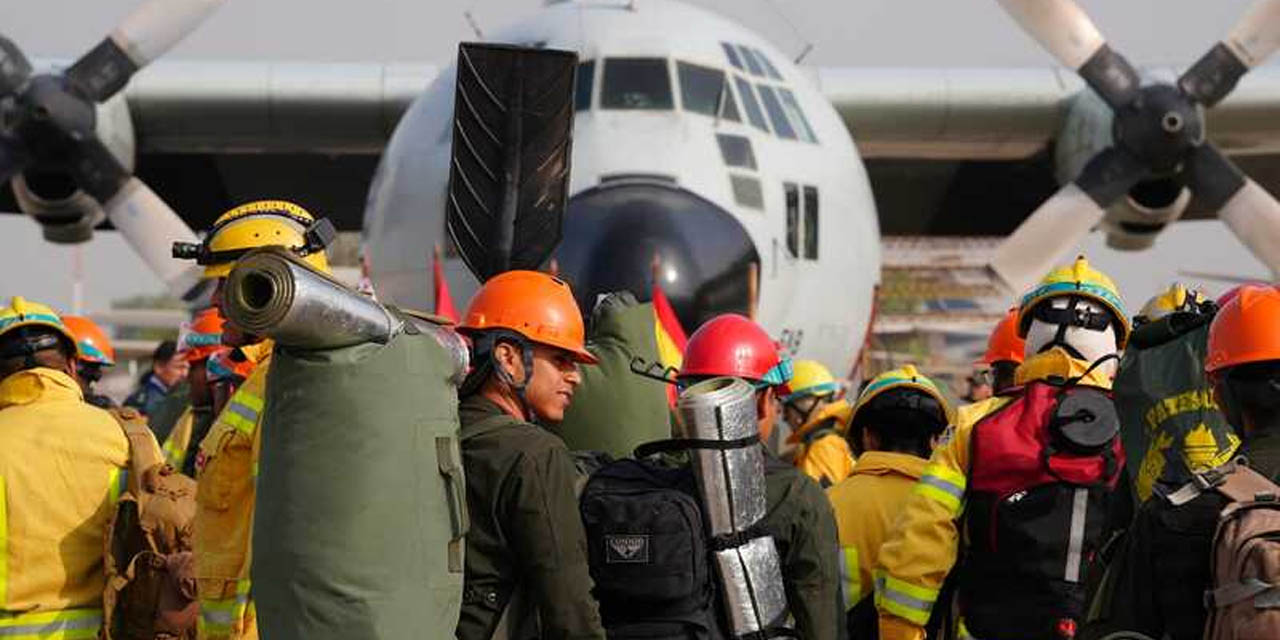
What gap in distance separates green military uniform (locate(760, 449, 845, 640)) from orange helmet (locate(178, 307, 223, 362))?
3.50 metres

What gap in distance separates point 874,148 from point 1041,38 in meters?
2.65

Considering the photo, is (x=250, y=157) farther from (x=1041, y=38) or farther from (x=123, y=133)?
(x=1041, y=38)

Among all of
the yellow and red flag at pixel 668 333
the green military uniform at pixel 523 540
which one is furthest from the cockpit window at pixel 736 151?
the green military uniform at pixel 523 540

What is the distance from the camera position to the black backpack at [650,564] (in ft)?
11.4

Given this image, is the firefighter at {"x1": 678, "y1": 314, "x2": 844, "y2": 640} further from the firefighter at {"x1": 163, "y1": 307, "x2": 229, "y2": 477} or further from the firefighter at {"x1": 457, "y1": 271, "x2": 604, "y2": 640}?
the firefighter at {"x1": 163, "y1": 307, "x2": 229, "y2": 477}

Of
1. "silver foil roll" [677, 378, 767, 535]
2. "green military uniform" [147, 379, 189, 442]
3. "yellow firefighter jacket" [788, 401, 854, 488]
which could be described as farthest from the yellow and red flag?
"silver foil roll" [677, 378, 767, 535]

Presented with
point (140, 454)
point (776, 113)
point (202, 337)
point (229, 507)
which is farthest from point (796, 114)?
point (229, 507)

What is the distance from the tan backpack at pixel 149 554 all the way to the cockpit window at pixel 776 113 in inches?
270

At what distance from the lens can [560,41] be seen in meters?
10.9

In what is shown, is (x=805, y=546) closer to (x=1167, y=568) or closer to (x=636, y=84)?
(x=1167, y=568)

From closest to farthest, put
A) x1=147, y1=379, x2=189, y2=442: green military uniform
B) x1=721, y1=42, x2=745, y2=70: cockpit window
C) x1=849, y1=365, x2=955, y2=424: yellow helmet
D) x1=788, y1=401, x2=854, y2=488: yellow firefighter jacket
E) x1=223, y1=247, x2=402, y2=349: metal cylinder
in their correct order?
1. x1=223, y1=247, x2=402, y2=349: metal cylinder
2. x1=849, y1=365, x2=955, y2=424: yellow helmet
3. x1=788, y1=401, x2=854, y2=488: yellow firefighter jacket
4. x1=147, y1=379, x2=189, y2=442: green military uniform
5. x1=721, y1=42, x2=745, y2=70: cockpit window

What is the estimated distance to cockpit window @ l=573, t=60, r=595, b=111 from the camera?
34.0 ft

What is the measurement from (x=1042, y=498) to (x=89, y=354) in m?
4.88

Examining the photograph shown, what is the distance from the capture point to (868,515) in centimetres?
473
